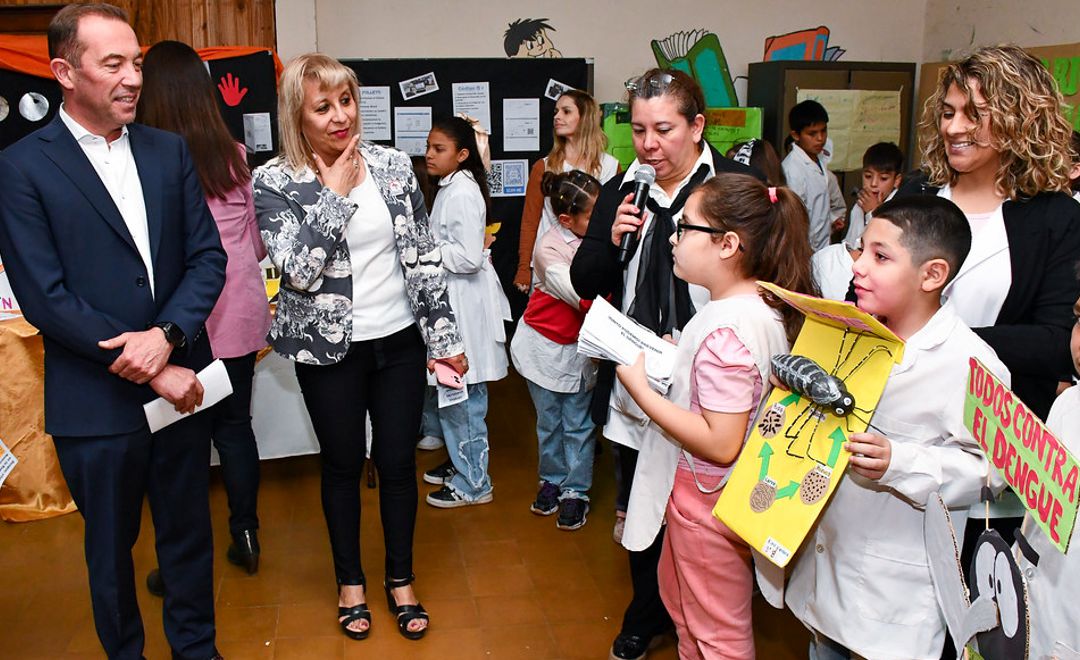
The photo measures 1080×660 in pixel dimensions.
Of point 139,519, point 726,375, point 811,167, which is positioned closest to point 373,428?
point 139,519

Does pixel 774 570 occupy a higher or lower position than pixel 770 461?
→ lower

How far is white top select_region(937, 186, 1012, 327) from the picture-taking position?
1.98 m

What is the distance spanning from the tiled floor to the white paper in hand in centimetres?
86

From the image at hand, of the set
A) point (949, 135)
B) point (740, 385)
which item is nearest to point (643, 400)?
point (740, 385)

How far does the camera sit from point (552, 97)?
6.17 metres

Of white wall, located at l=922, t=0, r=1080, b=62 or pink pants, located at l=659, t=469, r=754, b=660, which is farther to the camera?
white wall, located at l=922, t=0, r=1080, b=62

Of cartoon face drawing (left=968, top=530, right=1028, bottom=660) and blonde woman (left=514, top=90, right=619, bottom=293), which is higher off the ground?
blonde woman (left=514, top=90, right=619, bottom=293)

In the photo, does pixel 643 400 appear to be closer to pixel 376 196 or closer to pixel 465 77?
pixel 376 196

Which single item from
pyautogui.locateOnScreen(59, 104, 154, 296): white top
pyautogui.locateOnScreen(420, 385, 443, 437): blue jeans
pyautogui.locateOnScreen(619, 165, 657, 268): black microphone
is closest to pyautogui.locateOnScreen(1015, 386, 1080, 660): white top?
pyautogui.locateOnScreen(619, 165, 657, 268): black microphone

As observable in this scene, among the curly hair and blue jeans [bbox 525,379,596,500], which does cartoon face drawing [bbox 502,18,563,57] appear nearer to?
blue jeans [bbox 525,379,596,500]

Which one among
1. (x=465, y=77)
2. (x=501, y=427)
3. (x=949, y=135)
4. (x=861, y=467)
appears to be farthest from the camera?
(x=465, y=77)

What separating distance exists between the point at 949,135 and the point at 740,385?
0.74 m

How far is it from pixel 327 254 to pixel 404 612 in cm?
114

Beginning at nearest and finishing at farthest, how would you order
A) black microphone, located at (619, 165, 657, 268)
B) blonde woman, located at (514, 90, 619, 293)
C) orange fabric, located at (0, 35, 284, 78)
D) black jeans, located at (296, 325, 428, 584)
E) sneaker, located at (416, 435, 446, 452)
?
black microphone, located at (619, 165, 657, 268)
black jeans, located at (296, 325, 428, 584)
sneaker, located at (416, 435, 446, 452)
blonde woman, located at (514, 90, 619, 293)
orange fabric, located at (0, 35, 284, 78)
